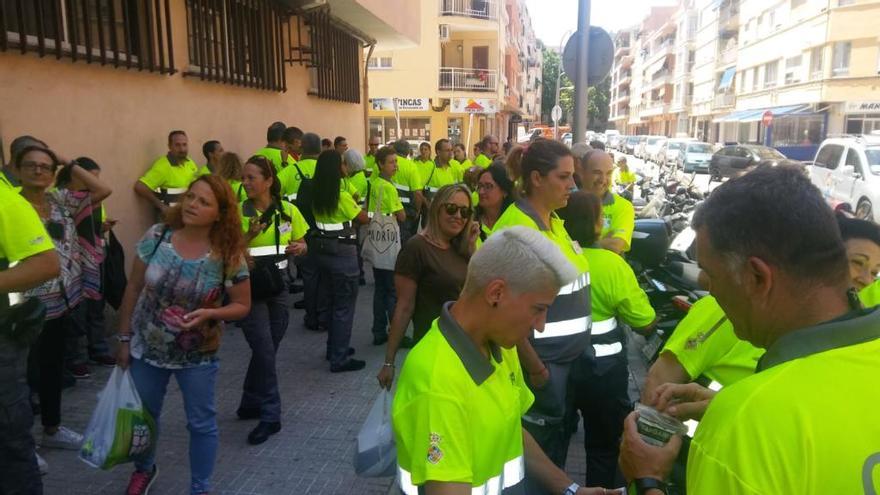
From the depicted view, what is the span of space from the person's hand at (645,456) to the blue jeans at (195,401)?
2442 mm

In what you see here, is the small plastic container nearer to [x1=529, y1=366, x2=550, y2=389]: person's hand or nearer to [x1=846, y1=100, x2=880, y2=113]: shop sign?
[x1=529, y1=366, x2=550, y2=389]: person's hand

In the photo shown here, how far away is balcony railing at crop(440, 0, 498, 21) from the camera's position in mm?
31766

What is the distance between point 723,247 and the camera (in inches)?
52.9

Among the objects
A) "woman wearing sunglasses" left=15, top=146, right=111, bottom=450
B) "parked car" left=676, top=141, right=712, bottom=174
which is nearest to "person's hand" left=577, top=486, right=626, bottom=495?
"woman wearing sunglasses" left=15, top=146, right=111, bottom=450

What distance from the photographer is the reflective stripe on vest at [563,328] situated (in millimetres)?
3008

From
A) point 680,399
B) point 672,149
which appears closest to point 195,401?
point 680,399

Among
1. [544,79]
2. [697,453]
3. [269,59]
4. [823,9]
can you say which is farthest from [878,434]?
[544,79]

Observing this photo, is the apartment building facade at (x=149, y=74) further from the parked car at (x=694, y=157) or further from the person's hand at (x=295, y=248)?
the parked car at (x=694, y=157)

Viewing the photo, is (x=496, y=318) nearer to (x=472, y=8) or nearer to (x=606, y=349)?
(x=606, y=349)

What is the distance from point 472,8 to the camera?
34.2 meters

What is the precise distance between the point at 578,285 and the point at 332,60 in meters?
10.7

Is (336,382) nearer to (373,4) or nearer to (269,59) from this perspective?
(269,59)

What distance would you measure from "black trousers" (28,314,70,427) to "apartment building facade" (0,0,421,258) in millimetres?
2028

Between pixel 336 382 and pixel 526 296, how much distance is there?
397 cm
